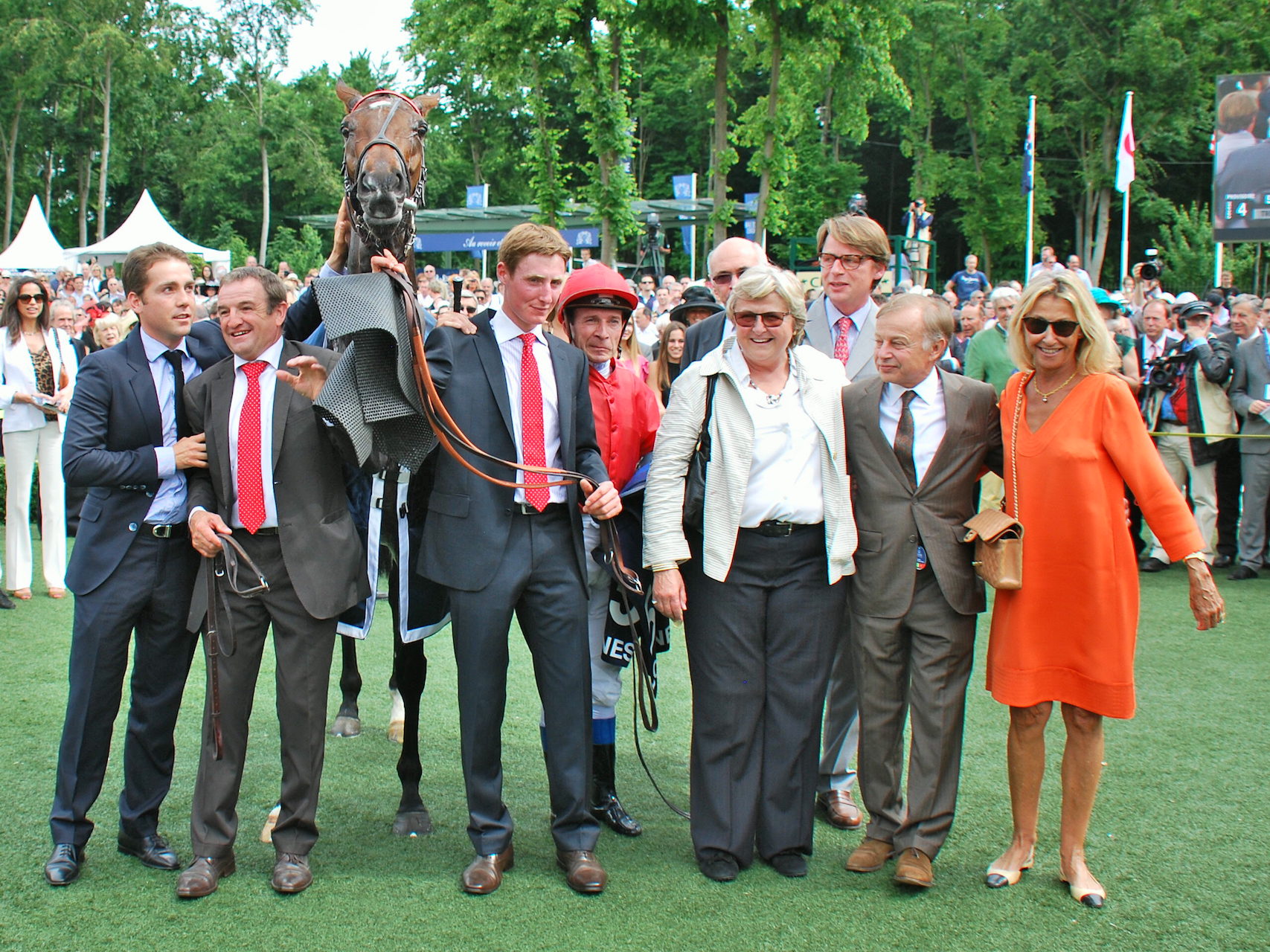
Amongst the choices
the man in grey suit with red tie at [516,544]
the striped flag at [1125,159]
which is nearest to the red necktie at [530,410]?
the man in grey suit with red tie at [516,544]

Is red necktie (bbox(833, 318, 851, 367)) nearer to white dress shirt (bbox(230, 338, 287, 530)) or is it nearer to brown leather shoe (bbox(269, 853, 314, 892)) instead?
white dress shirt (bbox(230, 338, 287, 530))

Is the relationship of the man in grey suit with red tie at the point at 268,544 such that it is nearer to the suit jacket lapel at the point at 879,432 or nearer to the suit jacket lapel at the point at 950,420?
the suit jacket lapel at the point at 879,432

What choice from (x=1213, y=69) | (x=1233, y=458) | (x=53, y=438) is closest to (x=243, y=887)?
(x=53, y=438)

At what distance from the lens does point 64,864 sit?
3.60 metres

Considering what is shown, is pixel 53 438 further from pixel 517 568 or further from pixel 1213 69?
pixel 1213 69

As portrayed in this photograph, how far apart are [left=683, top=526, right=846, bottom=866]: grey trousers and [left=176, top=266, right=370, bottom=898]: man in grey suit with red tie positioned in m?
1.29

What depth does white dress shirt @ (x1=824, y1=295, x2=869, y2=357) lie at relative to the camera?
14.7ft

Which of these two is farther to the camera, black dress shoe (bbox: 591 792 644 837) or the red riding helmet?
black dress shoe (bbox: 591 792 644 837)

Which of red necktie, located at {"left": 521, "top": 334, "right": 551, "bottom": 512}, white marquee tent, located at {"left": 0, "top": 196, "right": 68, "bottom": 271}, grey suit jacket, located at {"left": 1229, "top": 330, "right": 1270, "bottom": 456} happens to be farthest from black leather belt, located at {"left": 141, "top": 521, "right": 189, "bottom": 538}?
white marquee tent, located at {"left": 0, "top": 196, "right": 68, "bottom": 271}

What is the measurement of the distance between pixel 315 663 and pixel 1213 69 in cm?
3808

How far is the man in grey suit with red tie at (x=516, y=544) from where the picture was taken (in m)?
3.56

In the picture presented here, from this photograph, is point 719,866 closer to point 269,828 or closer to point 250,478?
point 269,828

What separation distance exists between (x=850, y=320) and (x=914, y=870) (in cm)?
215

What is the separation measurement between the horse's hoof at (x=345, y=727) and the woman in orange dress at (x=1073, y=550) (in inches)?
118
